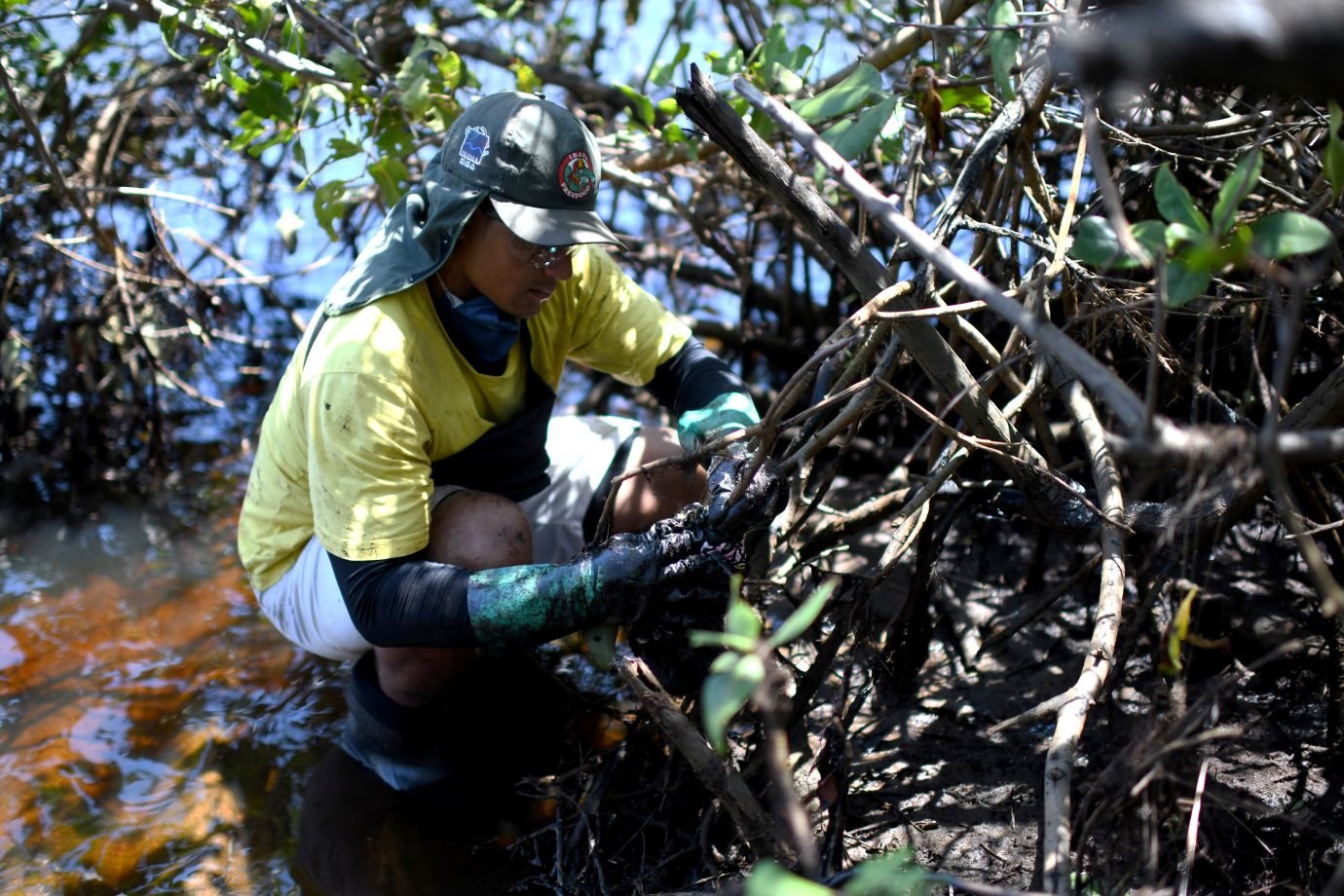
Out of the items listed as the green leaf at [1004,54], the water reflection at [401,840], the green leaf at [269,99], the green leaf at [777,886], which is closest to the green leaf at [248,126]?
the green leaf at [269,99]

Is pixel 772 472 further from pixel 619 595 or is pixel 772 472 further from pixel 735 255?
pixel 735 255

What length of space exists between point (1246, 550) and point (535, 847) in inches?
71.5

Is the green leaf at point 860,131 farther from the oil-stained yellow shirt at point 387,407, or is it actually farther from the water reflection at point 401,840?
the water reflection at point 401,840

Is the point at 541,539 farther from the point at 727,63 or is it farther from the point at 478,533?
the point at 727,63

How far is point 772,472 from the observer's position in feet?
6.60

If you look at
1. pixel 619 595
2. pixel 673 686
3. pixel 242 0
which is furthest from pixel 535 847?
pixel 242 0

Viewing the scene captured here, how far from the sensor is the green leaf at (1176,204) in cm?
123

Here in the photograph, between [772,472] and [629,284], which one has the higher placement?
[629,284]

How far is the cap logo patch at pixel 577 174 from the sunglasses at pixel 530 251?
114 millimetres

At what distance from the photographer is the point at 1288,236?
1.20m

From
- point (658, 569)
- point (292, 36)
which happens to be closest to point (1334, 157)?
point (658, 569)

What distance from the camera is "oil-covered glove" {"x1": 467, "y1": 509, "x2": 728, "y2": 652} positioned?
199 cm

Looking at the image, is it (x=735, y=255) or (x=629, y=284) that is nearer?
(x=629, y=284)

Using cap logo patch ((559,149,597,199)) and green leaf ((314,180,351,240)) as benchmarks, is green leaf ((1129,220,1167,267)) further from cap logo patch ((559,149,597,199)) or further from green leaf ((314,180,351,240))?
green leaf ((314,180,351,240))
